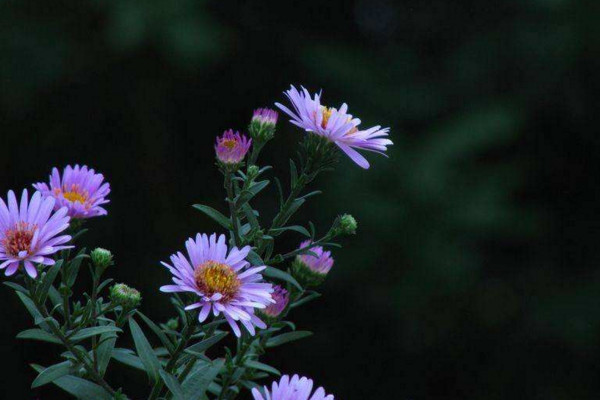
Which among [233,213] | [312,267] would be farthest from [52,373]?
[312,267]

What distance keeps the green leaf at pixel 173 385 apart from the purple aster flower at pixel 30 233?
16cm

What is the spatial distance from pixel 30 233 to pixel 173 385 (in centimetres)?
20

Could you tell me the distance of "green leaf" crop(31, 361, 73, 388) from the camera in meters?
0.82

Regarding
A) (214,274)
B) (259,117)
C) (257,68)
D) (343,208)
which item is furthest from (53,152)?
(214,274)

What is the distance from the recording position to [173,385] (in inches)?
32.3

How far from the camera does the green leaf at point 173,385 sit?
81 centimetres

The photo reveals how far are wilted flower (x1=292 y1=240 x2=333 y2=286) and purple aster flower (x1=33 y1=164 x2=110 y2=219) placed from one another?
10.0 inches

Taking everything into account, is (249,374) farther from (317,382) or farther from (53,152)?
(53,152)

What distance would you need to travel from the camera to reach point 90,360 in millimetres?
868

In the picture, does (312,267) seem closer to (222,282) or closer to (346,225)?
(346,225)

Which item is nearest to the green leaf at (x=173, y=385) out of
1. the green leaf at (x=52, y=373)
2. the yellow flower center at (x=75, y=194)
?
the green leaf at (x=52, y=373)

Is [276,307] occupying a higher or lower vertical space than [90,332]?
higher

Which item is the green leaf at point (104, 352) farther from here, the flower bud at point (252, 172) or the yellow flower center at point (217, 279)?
the flower bud at point (252, 172)

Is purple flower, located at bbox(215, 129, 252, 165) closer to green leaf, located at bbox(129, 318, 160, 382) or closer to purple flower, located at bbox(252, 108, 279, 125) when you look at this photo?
purple flower, located at bbox(252, 108, 279, 125)
